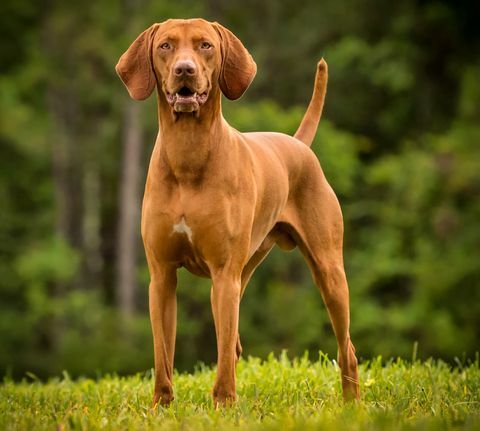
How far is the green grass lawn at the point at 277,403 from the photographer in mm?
4539

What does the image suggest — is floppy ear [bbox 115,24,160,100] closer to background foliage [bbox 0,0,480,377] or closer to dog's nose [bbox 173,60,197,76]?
dog's nose [bbox 173,60,197,76]

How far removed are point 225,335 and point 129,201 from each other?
814 inches

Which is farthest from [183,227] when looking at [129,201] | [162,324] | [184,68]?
[129,201]

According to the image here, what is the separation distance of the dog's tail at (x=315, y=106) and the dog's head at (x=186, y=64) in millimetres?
1285

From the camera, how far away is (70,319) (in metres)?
25.8

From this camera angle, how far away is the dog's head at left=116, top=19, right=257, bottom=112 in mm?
5355

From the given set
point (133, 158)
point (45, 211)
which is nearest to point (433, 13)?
point (133, 158)

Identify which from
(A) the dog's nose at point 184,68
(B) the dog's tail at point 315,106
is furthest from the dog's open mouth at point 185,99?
(B) the dog's tail at point 315,106

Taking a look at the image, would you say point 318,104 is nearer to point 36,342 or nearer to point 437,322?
point 437,322

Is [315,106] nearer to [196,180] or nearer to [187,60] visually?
[196,180]

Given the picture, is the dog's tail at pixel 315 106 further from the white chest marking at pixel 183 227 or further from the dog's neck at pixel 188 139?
the white chest marking at pixel 183 227

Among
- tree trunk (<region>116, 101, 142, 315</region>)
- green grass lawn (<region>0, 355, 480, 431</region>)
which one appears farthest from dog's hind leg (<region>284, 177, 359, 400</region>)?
tree trunk (<region>116, 101, 142, 315</region>)

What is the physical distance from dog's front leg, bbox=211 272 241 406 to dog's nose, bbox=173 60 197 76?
1114mm

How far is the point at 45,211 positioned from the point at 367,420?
24.9 meters
